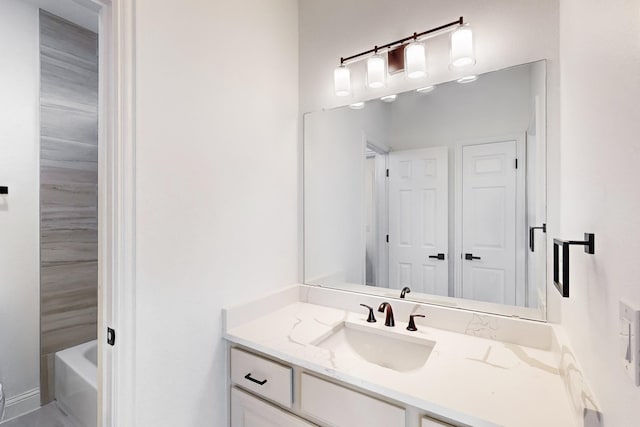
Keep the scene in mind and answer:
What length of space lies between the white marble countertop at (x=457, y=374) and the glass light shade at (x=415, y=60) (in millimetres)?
1155

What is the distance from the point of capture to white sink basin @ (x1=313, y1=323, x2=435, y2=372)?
1.26 meters

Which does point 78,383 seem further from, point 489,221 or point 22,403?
point 489,221

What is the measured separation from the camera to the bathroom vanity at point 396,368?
2.74ft

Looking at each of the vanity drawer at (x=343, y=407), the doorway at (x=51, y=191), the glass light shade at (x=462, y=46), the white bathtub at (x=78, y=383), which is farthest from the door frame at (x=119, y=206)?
the glass light shade at (x=462, y=46)

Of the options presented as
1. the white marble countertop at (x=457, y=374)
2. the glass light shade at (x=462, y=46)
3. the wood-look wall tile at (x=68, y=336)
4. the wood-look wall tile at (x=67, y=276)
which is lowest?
the wood-look wall tile at (x=68, y=336)

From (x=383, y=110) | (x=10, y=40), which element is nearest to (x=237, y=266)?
(x=383, y=110)

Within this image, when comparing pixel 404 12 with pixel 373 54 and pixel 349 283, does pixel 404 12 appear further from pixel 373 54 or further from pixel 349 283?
pixel 349 283

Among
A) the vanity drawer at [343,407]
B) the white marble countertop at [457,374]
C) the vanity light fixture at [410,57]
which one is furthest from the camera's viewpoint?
the vanity light fixture at [410,57]

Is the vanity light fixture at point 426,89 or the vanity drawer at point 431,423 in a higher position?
the vanity light fixture at point 426,89

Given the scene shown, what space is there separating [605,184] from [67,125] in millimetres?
2894

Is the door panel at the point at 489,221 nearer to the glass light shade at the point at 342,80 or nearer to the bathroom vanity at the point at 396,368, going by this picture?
the bathroom vanity at the point at 396,368

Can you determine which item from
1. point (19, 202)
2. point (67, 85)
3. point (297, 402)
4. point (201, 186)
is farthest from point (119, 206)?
point (67, 85)

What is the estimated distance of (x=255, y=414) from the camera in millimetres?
1240

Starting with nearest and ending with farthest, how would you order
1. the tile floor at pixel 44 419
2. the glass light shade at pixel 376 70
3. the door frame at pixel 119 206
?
the door frame at pixel 119 206 < the glass light shade at pixel 376 70 < the tile floor at pixel 44 419
